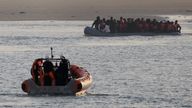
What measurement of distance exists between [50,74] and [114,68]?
15375mm

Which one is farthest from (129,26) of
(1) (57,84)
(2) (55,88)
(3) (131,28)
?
(2) (55,88)

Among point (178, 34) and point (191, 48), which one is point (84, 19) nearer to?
point (178, 34)

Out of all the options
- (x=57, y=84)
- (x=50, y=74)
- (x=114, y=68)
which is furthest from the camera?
(x=114, y=68)

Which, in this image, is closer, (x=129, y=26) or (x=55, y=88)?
(x=55, y=88)

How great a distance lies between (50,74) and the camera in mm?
42750

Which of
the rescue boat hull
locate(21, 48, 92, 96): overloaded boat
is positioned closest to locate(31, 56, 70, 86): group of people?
locate(21, 48, 92, 96): overloaded boat

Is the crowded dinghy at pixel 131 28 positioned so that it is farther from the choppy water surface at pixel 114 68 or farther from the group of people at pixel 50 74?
the group of people at pixel 50 74

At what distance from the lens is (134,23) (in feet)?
297

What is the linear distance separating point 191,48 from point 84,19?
6880 centimetres

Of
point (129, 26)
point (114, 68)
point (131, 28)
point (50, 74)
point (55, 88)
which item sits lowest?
point (131, 28)

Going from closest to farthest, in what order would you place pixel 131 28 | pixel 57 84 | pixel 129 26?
pixel 57 84, pixel 129 26, pixel 131 28

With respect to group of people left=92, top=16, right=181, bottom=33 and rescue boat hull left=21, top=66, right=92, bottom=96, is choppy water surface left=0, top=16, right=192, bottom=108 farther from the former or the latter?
group of people left=92, top=16, right=181, bottom=33

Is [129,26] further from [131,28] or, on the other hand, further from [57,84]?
[57,84]

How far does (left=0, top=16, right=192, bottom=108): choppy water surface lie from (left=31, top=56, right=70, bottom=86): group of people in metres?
0.75
